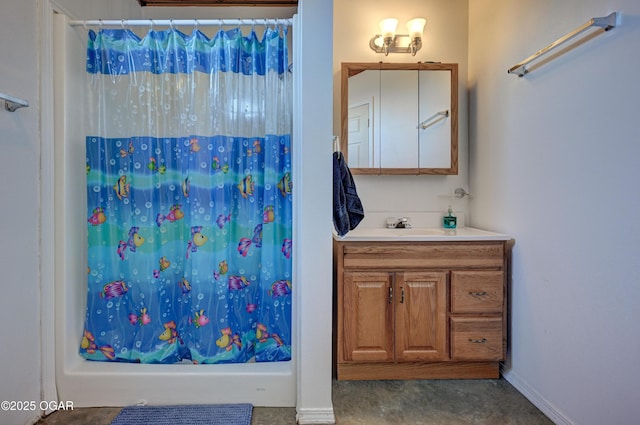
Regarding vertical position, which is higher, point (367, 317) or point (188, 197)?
point (188, 197)

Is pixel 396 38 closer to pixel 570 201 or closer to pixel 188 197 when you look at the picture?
pixel 570 201

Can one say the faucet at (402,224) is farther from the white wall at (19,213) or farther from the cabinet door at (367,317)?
the white wall at (19,213)

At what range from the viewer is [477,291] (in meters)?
1.83

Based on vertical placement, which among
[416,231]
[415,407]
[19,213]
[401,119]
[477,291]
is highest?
[401,119]

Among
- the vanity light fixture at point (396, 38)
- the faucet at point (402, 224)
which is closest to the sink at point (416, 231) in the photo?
the faucet at point (402, 224)

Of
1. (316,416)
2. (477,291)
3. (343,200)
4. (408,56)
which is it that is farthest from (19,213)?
(408,56)

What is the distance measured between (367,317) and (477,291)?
0.69 metres

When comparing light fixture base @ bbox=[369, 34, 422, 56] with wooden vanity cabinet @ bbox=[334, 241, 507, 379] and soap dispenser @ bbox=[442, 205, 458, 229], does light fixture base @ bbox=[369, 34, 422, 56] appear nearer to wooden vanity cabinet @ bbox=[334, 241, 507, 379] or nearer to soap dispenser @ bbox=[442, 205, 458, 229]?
soap dispenser @ bbox=[442, 205, 458, 229]

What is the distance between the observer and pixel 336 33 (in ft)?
7.45

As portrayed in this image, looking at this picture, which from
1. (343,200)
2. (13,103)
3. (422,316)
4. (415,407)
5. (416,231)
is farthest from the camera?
(416,231)

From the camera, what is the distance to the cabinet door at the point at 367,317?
5.92ft

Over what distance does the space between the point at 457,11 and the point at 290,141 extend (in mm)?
1807

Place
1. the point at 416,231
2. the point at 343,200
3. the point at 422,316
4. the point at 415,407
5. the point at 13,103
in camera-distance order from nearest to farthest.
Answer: the point at 13,103, the point at 415,407, the point at 343,200, the point at 422,316, the point at 416,231

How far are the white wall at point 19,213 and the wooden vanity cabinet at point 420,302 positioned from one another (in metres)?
1.57
